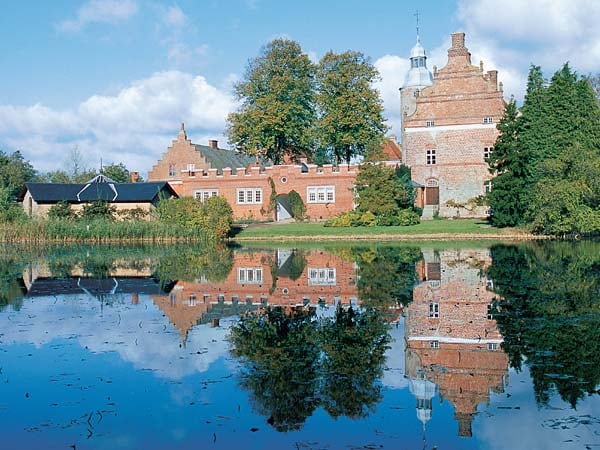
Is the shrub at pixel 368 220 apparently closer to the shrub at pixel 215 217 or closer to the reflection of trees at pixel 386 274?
the shrub at pixel 215 217

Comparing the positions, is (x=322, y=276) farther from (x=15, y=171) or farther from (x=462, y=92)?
(x=15, y=171)

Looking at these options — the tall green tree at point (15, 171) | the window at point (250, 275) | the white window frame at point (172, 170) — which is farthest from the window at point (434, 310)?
the tall green tree at point (15, 171)

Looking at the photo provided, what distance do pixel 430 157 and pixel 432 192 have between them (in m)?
2.55

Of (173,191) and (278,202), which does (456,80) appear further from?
(173,191)

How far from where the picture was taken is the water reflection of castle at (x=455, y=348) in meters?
7.33

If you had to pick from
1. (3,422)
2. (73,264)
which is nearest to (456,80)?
(73,264)

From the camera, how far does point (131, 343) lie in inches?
404

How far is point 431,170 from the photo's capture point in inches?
1869

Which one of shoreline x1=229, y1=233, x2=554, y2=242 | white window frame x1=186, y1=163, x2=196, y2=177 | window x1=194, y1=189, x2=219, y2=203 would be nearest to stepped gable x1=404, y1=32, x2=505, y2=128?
shoreline x1=229, y1=233, x2=554, y2=242

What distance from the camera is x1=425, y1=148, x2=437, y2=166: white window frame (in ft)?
155

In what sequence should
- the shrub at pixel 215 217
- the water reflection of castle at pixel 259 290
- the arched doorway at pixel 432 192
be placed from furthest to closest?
the arched doorway at pixel 432 192 → the shrub at pixel 215 217 → the water reflection of castle at pixel 259 290

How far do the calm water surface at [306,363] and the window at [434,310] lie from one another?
133 mm

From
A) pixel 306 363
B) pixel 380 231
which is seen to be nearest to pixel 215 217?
pixel 380 231

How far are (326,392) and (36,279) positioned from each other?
46.8ft
